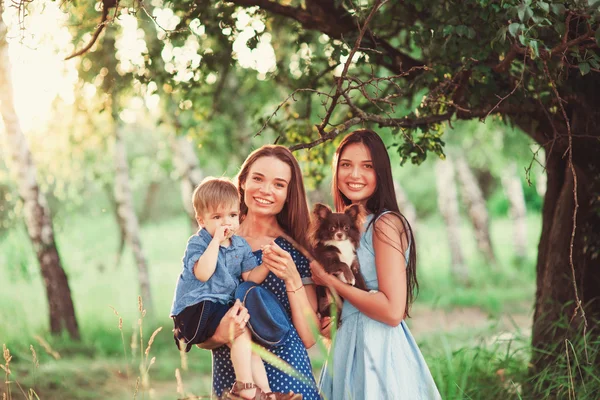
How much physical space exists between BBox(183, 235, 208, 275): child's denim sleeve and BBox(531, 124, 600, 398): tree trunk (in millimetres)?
2668

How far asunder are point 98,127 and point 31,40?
8.53 metres

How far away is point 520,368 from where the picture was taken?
18.0 feet

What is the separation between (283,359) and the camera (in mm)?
3186

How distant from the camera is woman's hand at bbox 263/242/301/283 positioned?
10.2 feet

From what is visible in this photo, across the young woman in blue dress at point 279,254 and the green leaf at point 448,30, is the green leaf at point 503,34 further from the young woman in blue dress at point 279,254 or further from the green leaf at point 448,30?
the young woman in blue dress at point 279,254

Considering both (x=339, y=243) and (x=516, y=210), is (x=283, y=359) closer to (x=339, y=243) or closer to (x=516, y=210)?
(x=339, y=243)

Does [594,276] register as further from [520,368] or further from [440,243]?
[440,243]

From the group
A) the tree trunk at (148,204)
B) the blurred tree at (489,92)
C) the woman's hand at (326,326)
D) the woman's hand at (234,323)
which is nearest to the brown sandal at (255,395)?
the woman's hand at (234,323)

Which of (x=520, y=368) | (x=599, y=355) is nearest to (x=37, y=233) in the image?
(x=520, y=368)

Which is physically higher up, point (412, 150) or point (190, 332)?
point (412, 150)

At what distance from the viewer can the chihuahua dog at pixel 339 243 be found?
3287mm

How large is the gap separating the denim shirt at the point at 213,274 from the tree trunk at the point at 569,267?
8.18 feet

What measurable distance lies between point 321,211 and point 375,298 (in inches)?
19.3

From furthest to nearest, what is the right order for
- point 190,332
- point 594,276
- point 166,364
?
point 166,364 < point 594,276 < point 190,332
